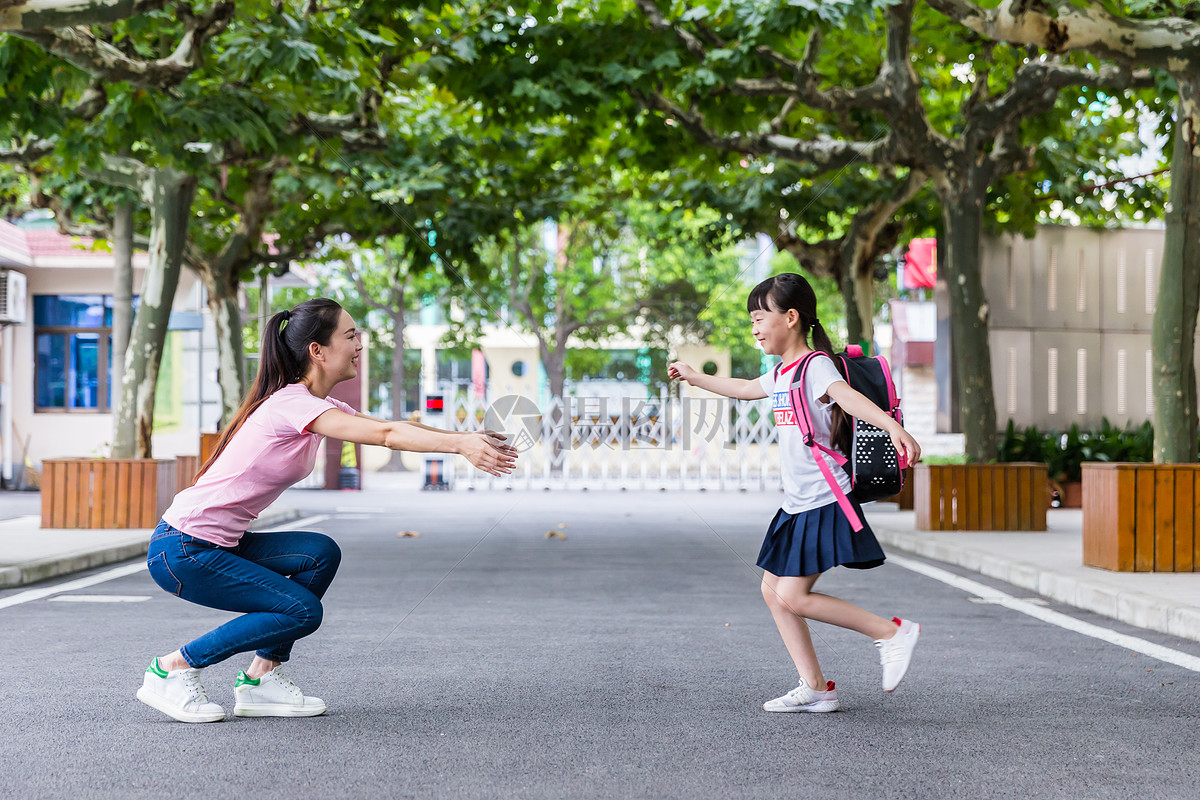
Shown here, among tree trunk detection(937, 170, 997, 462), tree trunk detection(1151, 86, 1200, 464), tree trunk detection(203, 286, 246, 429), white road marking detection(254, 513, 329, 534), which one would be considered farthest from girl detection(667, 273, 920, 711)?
tree trunk detection(203, 286, 246, 429)

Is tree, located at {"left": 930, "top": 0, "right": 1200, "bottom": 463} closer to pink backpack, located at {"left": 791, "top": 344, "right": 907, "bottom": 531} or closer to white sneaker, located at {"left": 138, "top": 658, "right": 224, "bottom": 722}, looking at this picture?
pink backpack, located at {"left": 791, "top": 344, "right": 907, "bottom": 531}

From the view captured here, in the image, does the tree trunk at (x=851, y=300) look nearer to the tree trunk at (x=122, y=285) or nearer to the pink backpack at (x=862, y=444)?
the tree trunk at (x=122, y=285)

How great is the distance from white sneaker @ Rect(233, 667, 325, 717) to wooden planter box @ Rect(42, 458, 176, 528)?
8.78 m

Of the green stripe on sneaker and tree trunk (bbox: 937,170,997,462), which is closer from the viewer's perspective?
the green stripe on sneaker

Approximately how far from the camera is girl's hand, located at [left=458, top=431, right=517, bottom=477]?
12.6ft

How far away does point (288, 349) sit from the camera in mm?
4566

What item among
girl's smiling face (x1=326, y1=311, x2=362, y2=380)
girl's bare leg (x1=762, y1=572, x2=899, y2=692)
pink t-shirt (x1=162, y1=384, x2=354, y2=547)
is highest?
girl's smiling face (x1=326, y1=311, x2=362, y2=380)

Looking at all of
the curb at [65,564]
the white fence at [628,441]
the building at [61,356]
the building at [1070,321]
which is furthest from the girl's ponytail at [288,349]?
the building at [61,356]

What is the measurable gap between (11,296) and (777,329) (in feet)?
77.5

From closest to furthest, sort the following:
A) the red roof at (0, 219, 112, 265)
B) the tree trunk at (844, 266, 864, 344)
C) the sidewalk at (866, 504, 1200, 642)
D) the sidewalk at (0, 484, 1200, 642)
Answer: the sidewalk at (866, 504, 1200, 642)
the sidewalk at (0, 484, 1200, 642)
the tree trunk at (844, 266, 864, 344)
the red roof at (0, 219, 112, 265)

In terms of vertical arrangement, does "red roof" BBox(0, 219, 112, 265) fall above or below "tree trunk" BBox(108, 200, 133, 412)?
above

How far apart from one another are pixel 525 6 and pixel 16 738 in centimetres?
909

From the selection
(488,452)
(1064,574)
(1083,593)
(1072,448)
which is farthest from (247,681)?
(1072,448)

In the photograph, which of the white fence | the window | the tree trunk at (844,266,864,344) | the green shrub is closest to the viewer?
the green shrub
